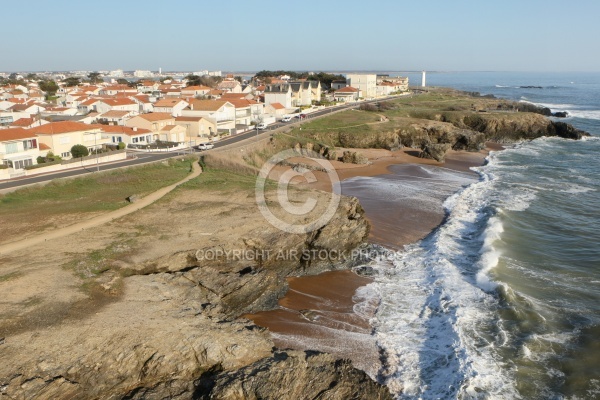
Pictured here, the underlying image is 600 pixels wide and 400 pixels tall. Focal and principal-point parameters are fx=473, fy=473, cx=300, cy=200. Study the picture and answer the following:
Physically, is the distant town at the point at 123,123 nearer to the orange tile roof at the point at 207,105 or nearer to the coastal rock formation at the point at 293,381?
the orange tile roof at the point at 207,105

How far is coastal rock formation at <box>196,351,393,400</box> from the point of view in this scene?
1402cm

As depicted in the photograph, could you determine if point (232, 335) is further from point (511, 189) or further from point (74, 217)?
point (511, 189)

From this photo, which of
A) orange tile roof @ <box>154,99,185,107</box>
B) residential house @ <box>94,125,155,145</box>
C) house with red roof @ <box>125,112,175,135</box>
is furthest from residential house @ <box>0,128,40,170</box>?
orange tile roof @ <box>154,99,185,107</box>

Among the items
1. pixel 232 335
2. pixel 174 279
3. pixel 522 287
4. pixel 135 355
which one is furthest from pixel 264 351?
pixel 522 287

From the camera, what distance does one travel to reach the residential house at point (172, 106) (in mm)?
70812

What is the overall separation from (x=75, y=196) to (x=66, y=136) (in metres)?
18.1

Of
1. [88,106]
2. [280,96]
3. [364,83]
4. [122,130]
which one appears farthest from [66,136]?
[364,83]

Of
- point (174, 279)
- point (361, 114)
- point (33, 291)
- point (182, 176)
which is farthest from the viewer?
point (361, 114)

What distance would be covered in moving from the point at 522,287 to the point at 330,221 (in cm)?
1058

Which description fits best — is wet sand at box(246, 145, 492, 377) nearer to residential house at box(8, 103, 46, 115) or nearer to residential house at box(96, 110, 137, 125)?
residential house at box(96, 110, 137, 125)

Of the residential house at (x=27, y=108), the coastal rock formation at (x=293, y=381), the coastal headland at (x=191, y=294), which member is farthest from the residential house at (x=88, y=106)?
Result: the coastal rock formation at (x=293, y=381)

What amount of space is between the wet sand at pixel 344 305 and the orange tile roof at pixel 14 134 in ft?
93.4

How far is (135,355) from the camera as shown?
14.8 meters

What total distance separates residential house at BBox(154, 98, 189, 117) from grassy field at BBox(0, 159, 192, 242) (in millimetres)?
32699
